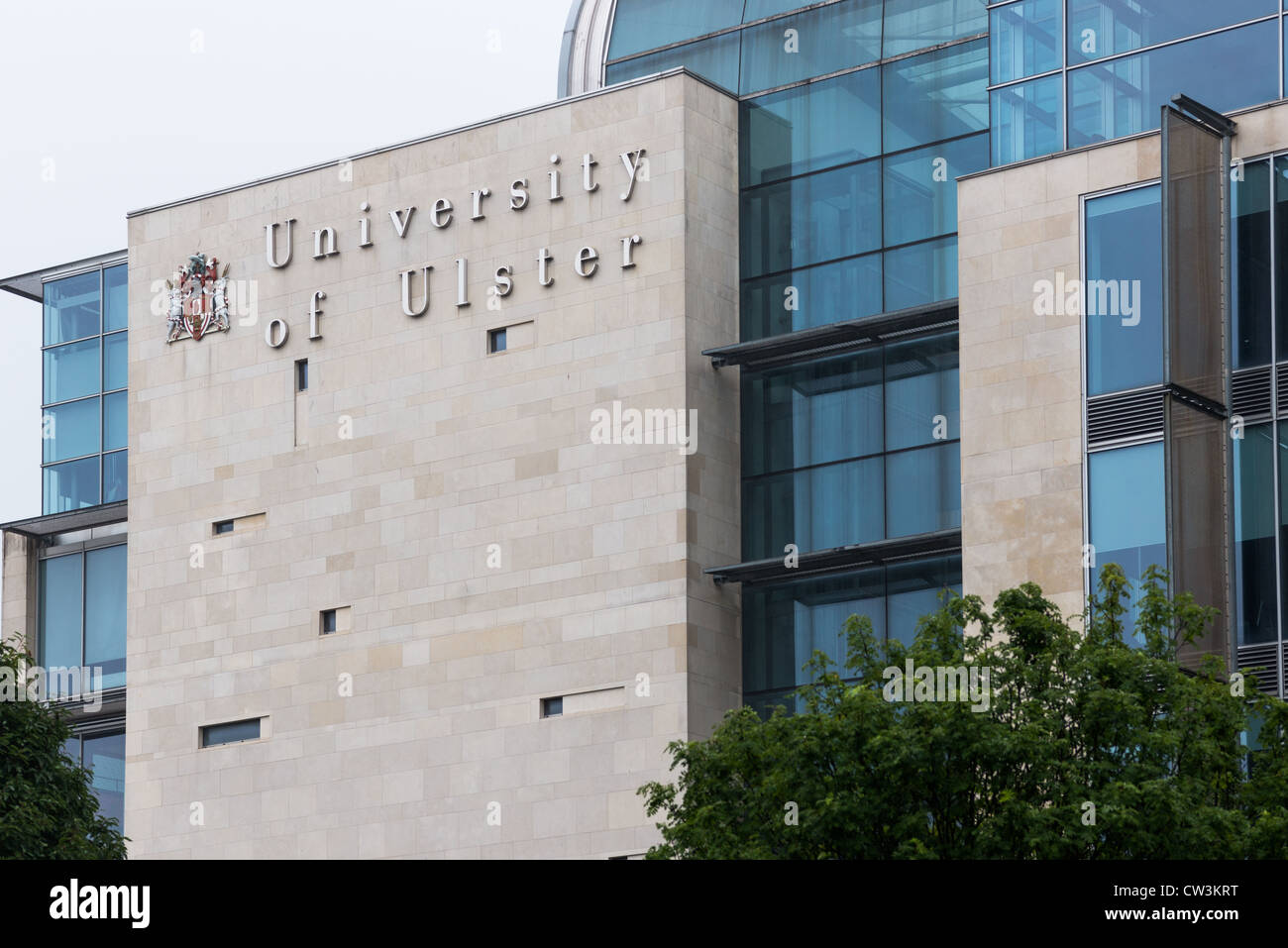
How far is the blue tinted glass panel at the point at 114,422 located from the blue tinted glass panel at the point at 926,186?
22.5 meters

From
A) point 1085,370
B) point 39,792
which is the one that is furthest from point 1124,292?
point 39,792

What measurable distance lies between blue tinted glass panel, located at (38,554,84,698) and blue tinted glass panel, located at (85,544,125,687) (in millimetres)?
391

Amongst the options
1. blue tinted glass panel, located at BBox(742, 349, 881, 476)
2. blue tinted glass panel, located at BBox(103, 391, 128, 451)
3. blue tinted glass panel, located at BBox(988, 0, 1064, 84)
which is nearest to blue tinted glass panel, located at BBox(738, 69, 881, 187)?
blue tinted glass panel, located at BBox(742, 349, 881, 476)

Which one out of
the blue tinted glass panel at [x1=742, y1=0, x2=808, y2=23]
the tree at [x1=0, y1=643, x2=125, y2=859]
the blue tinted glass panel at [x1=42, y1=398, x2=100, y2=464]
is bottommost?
the tree at [x1=0, y1=643, x2=125, y2=859]

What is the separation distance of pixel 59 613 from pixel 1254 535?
3501 centimetres

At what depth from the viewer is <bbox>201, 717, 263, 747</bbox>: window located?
56906 millimetres

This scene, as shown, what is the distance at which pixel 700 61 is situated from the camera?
57.2 metres

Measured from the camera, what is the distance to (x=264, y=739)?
5638 cm

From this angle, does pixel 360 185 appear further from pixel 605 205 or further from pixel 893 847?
pixel 893 847

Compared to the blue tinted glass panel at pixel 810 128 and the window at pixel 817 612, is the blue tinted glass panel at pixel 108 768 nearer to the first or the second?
the window at pixel 817 612

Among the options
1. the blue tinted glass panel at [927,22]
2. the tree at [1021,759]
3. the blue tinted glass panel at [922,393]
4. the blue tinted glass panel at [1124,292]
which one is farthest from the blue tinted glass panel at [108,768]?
the tree at [1021,759]

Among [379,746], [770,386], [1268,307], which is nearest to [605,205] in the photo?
[770,386]

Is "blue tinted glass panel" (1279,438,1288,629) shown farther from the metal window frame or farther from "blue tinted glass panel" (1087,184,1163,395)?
"blue tinted glass panel" (1087,184,1163,395)

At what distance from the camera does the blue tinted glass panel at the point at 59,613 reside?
63.4 metres
